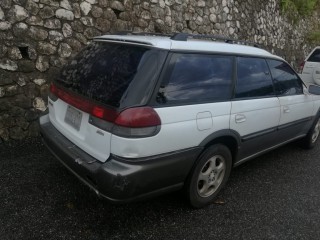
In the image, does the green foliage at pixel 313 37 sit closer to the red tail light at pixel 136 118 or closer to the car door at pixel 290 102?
the car door at pixel 290 102

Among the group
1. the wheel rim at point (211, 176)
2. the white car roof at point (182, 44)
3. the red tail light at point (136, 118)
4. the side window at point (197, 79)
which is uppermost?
the white car roof at point (182, 44)

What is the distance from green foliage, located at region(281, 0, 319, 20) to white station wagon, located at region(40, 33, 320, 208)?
31.5ft

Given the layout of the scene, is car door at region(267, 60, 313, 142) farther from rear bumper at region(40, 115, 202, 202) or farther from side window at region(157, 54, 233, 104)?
rear bumper at region(40, 115, 202, 202)

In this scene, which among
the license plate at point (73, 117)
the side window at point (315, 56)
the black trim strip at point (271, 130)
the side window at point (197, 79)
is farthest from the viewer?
the side window at point (315, 56)

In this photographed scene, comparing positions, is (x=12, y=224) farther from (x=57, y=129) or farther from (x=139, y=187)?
(x=139, y=187)

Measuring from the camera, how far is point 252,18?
32.7ft

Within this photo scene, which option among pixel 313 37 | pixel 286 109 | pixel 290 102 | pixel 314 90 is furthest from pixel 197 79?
pixel 313 37

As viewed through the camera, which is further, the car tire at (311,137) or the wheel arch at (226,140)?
the car tire at (311,137)

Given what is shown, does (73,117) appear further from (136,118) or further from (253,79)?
(253,79)

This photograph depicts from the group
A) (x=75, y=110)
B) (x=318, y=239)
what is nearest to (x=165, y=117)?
(x=75, y=110)

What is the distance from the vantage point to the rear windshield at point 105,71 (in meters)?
2.79

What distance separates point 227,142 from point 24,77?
3.09m

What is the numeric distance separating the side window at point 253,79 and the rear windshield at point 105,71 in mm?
1241

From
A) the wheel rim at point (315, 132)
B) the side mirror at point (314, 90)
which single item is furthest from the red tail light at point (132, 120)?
the wheel rim at point (315, 132)
